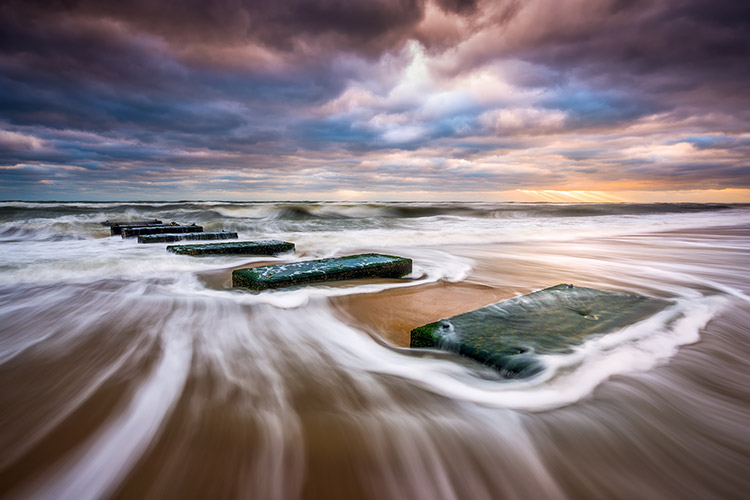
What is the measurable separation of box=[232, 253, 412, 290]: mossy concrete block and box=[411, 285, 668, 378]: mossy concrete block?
1639 mm

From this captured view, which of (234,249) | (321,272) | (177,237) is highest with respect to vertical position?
(321,272)

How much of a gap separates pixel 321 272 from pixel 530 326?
6.80ft

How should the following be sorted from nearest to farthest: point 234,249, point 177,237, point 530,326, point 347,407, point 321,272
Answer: point 347,407 → point 530,326 → point 321,272 → point 234,249 → point 177,237

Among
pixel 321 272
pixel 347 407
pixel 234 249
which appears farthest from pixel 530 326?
pixel 234 249

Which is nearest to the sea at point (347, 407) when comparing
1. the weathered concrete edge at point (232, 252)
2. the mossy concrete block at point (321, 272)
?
the mossy concrete block at point (321, 272)

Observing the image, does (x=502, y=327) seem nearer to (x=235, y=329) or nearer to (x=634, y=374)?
(x=634, y=374)

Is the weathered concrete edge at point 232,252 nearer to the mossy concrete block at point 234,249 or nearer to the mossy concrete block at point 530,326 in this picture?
the mossy concrete block at point 234,249

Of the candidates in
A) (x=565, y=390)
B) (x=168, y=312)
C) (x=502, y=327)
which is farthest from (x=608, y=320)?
(x=168, y=312)

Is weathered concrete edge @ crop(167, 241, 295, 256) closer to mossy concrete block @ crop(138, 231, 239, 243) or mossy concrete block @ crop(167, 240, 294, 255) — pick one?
mossy concrete block @ crop(167, 240, 294, 255)

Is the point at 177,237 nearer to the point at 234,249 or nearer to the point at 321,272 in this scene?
the point at 234,249

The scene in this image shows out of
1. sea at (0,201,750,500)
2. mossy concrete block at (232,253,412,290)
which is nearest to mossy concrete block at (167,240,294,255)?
mossy concrete block at (232,253,412,290)

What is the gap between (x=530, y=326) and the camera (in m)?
2.05

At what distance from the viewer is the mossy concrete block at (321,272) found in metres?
3.37

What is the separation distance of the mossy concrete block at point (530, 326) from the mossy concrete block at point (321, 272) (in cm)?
164
